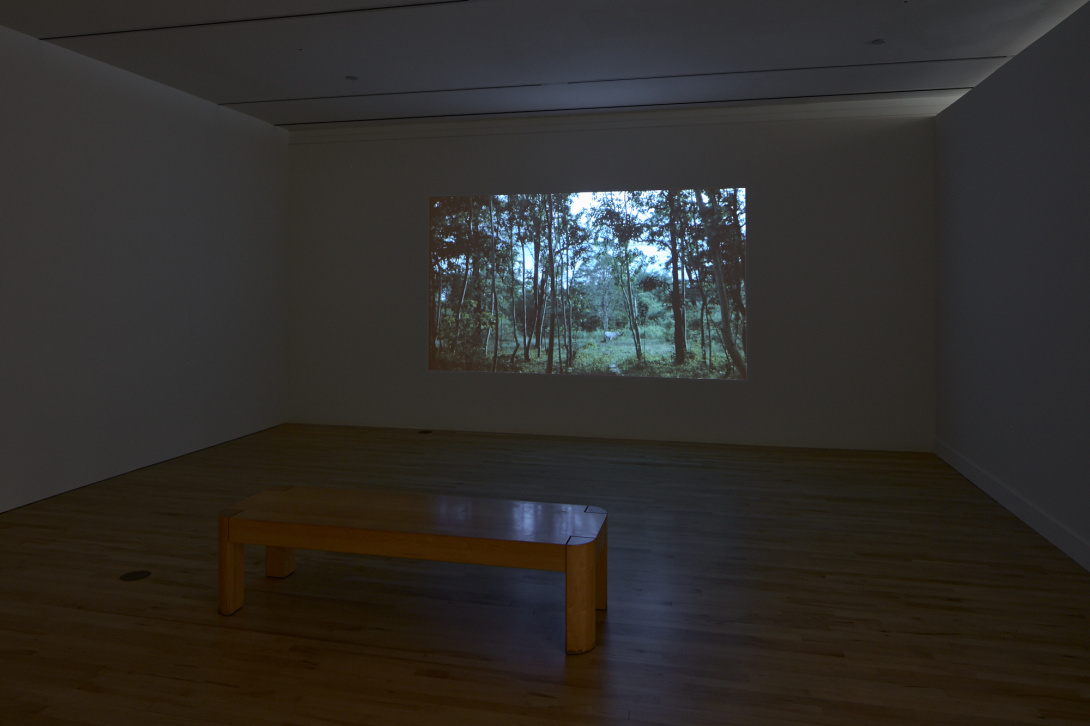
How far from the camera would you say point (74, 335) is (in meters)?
4.66

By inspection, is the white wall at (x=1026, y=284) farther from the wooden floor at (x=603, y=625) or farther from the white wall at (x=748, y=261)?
the white wall at (x=748, y=261)

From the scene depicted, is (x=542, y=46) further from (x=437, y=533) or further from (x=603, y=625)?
(x=603, y=625)

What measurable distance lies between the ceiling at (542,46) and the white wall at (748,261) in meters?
0.59

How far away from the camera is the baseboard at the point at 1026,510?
11.0ft

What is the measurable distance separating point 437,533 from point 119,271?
12.3ft

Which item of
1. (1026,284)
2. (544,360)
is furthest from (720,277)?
(1026,284)

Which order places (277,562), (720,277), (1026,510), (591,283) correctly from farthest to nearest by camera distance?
(591,283)
(720,277)
(1026,510)
(277,562)

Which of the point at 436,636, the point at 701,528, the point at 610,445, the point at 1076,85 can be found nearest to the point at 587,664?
the point at 436,636

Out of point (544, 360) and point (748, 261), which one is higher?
point (748, 261)

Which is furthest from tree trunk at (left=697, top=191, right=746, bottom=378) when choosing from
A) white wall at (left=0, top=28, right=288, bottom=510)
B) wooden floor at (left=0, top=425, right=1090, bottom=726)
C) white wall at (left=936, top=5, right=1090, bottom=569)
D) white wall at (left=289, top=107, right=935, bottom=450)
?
white wall at (left=0, top=28, right=288, bottom=510)

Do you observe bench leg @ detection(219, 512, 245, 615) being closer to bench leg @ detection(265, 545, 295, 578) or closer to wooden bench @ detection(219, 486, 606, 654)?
wooden bench @ detection(219, 486, 606, 654)

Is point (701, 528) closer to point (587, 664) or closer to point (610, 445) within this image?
point (587, 664)

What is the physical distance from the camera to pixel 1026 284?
4035 mm

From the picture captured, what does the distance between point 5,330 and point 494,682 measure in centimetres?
368
